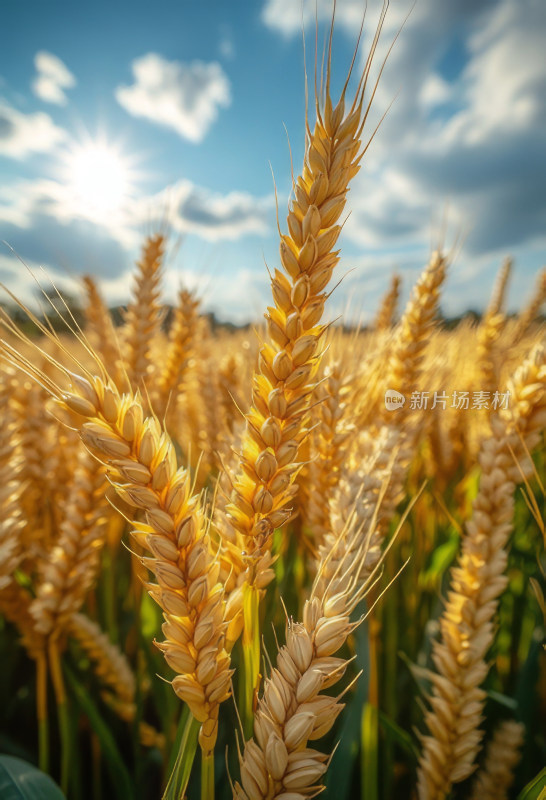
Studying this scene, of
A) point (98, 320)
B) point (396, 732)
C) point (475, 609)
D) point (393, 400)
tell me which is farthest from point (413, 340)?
point (98, 320)

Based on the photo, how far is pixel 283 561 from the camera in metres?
1.12

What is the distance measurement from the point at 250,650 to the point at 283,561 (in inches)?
23.5

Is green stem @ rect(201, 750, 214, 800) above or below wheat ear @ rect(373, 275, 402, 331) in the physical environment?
below

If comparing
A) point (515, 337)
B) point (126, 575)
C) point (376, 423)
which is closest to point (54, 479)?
point (126, 575)

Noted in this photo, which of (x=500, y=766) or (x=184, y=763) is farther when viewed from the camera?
(x=500, y=766)

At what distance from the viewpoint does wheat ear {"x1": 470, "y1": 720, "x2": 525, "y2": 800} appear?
1.07 metres

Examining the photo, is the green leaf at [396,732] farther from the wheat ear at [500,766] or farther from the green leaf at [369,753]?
the wheat ear at [500,766]

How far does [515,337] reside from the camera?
2852 millimetres

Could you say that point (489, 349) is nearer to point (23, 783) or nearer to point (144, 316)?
point (144, 316)

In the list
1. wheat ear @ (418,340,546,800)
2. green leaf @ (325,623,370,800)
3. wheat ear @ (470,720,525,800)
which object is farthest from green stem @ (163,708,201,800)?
wheat ear @ (470,720,525,800)

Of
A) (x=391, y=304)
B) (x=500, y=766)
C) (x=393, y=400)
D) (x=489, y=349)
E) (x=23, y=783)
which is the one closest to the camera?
(x=23, y=783)

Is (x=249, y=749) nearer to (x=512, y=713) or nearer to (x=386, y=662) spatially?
(x=386, y=662)

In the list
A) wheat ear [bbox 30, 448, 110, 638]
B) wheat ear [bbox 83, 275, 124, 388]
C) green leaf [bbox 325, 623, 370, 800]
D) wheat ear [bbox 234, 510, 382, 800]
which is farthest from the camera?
wheat ear [bbox 83, 275, 124, 388]

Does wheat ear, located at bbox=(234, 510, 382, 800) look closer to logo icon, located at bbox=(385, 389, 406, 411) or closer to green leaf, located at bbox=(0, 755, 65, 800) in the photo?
green leaf, located at bbox=(0, 755, 65, 800)
